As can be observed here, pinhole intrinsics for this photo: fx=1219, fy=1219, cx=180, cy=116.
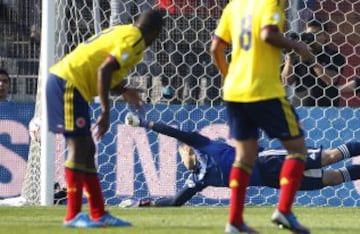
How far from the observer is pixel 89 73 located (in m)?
8.39

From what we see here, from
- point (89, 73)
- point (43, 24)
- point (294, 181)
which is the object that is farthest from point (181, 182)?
point (294, 181)

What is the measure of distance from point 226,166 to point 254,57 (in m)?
3.65

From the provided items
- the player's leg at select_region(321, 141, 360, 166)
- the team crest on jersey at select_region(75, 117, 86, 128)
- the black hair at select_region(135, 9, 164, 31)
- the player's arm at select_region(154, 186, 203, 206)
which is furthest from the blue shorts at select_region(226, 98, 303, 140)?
the player's leg at select_region(321, 141, 360, 166)

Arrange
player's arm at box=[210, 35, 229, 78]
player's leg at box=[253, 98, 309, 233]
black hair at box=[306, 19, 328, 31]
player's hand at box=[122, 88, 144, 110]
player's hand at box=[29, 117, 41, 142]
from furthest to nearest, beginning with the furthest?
black hair at box=[306, 19, 328, 31]
player's hand at box=[29, 117, 41, 142]
player's hand at box=[122, 88, 144, 110]
player's arm at box=[210, 35, 229, 78]
player's leg at box=[253, 98, 309, 233]

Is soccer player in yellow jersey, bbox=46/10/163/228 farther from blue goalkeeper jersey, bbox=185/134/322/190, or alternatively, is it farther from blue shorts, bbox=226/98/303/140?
blue goalkeeper jersey, bbox=185/134/322/190

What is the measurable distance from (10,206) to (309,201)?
2916 millimetres

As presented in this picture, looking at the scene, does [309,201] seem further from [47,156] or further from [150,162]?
[47,156]

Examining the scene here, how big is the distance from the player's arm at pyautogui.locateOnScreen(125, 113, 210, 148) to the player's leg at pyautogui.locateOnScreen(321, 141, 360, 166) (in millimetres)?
1161

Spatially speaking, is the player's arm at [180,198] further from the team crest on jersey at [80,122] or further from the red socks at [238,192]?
the red socks at [238,192]

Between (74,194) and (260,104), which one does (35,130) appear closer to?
(74,194)

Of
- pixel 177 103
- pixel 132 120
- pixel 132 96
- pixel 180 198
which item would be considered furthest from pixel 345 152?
pixel 132 96

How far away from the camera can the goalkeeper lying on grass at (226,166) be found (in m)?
11.0

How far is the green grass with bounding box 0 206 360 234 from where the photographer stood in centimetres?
806

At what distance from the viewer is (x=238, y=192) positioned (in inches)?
295
